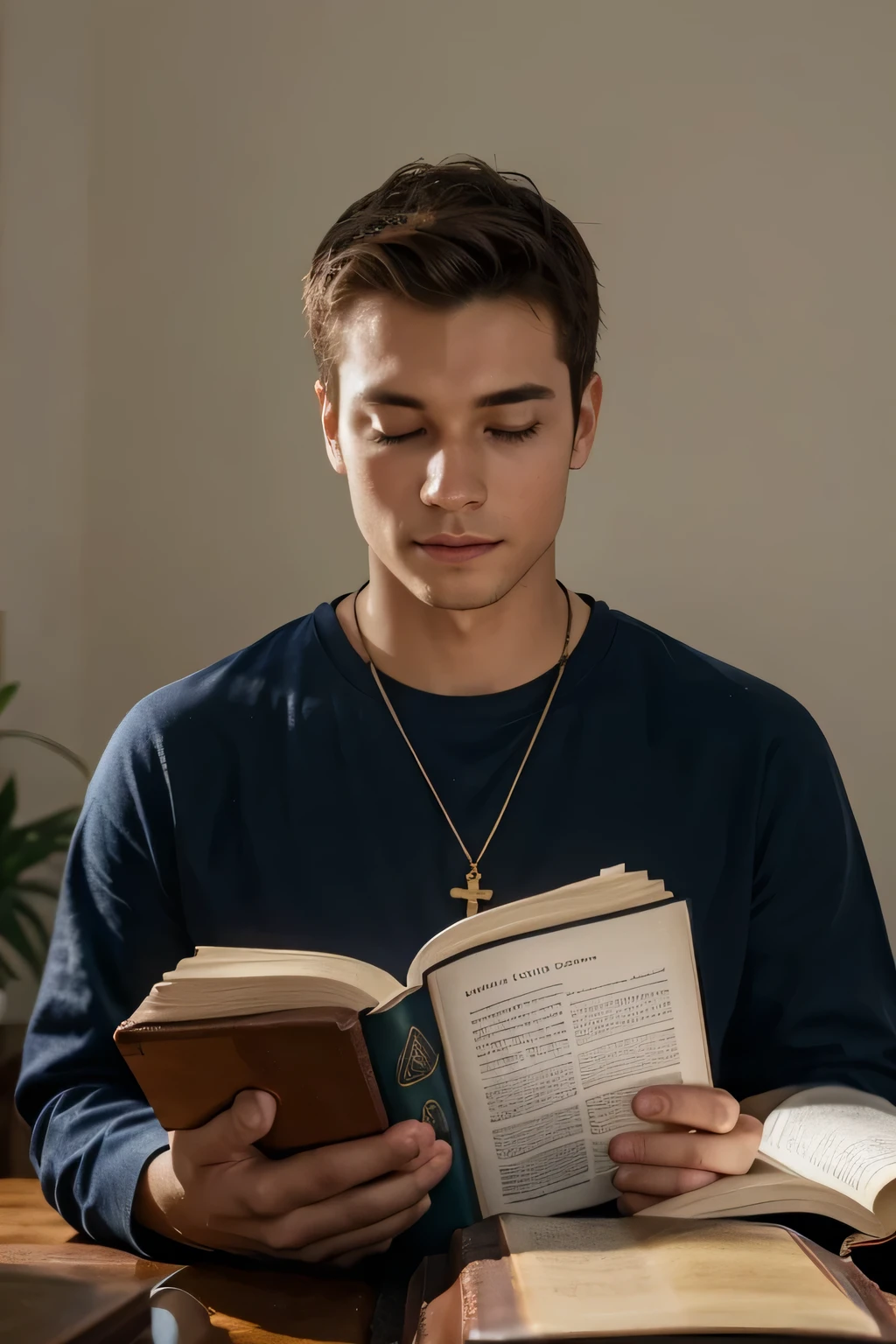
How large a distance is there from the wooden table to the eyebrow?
29.4 inches

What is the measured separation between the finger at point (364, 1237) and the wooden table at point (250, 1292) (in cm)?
2

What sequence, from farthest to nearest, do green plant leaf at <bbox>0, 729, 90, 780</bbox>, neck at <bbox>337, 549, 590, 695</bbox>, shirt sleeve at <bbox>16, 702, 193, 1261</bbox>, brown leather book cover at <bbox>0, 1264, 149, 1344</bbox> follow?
1. green plant leaf at <bbox>0, 729, 90, 780</bbox>
2. neck at <bbox>337, 549, 590, 695</bbox>
3. shirt sleeve at <bbox>16, 702, 193, 1261</bbox>
4. brown leather book cover at <bbox>0, 1264, 149, 1344</bbox>

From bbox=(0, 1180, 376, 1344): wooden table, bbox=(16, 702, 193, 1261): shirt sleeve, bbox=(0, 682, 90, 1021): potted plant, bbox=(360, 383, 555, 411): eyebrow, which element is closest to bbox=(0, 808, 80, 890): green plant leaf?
bbox=(0, 682, 90, 1021): potted plant

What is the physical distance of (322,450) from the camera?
2.10 meters

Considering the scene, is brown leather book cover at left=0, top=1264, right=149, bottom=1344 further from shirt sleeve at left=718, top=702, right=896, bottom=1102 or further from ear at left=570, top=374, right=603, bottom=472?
ear at left=570, top=374, right=603, bottom=472

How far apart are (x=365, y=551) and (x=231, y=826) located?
897mm

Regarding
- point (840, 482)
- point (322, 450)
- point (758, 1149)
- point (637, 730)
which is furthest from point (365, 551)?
point (758, 1149)

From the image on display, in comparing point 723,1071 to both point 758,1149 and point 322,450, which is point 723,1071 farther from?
point 322,450

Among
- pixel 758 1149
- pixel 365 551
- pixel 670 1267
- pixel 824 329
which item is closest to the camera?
pixel 670 1267

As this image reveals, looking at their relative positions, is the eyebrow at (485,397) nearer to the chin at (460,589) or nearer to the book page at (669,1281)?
the chin at (460,589)

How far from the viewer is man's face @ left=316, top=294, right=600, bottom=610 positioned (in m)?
1.20

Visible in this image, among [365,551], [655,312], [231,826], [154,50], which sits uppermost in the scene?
[154,50]

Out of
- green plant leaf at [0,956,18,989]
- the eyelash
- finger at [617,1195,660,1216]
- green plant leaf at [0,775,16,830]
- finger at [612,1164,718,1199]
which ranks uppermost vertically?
the eyelash

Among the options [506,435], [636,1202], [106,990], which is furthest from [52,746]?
[636,1202]
